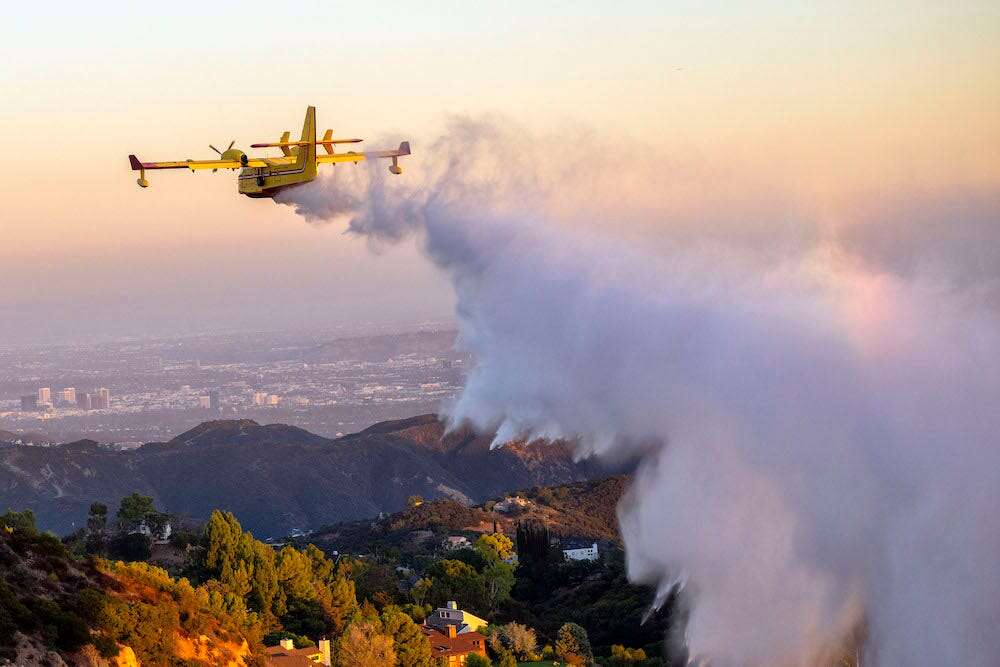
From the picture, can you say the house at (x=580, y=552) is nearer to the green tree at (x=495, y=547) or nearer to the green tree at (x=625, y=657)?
the green tree at (x=495, y=547)

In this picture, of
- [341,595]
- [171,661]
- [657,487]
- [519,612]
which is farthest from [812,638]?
[519,612]

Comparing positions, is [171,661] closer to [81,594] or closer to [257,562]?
[81,594]

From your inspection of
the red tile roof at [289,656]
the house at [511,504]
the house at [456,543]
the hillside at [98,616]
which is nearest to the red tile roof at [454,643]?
the red tile roof at [289,656]

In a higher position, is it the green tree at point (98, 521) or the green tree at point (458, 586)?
the green tree at point (98, 521)

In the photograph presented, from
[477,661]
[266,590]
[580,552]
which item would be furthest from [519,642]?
[580,552]

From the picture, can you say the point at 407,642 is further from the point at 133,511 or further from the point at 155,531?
the point at 133,511

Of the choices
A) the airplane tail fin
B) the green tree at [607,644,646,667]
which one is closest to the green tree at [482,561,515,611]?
the green tree at [607,644,646,667]
